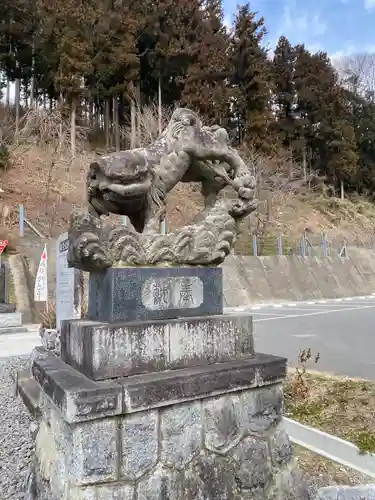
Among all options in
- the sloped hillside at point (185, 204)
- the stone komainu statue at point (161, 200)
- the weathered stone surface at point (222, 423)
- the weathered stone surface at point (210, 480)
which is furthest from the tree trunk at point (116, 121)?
the weathered stone surface at point (210, 480)

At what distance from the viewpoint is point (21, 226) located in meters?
14.1

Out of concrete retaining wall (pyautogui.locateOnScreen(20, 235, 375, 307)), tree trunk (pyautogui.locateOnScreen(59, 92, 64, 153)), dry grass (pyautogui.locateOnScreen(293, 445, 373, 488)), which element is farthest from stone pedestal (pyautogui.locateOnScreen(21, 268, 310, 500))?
tree trunk (pyautogui.locateOnScreen(59, 92, 64, 153))

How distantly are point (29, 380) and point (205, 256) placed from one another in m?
3.43

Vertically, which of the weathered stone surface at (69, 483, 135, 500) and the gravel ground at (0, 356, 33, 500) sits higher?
the weathered stone surface at (69, 483, 135, 500)

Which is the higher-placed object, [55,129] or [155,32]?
[155,32]

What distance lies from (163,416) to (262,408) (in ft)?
2.21

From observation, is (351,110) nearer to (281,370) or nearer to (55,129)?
(55,129)

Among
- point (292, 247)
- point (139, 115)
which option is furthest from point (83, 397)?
point (139, 115)

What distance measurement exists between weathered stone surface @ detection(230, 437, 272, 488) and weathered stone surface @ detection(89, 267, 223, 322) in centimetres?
79

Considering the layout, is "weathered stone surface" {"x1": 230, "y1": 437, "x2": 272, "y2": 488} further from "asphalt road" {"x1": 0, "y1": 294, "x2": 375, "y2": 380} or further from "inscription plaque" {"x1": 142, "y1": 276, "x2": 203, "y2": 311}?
"asphalt road" {"x1": 0, "y1": 294, "x2": 375, "y2": 380}

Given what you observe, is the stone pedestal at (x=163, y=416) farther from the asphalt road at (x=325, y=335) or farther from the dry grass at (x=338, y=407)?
the asphalt road at (x=325, y=335)

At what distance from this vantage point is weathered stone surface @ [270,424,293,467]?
264cm

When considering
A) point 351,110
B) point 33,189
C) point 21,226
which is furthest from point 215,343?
point 351,110

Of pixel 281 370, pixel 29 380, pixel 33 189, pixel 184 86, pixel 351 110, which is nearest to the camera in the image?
pixel 281 370
